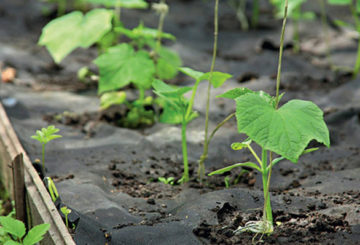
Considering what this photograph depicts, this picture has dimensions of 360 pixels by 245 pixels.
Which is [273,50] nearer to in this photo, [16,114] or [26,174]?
[16,114]

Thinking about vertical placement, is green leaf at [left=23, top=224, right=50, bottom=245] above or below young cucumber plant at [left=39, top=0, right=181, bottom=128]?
below

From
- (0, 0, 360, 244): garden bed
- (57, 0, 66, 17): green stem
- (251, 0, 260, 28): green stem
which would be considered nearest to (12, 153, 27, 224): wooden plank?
(0, 0, 360, 244): garden bed

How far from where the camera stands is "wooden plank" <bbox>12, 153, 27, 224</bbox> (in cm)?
211

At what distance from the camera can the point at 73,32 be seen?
2963 mm

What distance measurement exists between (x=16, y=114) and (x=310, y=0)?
411 centimetres

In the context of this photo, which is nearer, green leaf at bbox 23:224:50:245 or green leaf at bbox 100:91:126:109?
green leaf at bbox 23:224:50:245

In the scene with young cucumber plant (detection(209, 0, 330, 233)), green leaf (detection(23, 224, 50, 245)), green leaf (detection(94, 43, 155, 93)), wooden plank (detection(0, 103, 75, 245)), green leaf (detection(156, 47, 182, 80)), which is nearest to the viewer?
young cucumber plant (detection(209, 0, 330, 233))

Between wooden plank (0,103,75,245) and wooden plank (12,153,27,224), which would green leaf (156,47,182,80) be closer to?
wooden plank (0,103,75,245)

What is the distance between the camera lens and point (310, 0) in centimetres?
606

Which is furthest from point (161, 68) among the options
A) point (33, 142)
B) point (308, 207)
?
point (308, 207)

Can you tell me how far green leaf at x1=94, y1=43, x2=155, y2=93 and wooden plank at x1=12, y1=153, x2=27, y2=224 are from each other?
0.81 meters

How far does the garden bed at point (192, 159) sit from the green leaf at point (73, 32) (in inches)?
18.7

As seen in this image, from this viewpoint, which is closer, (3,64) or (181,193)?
(181,193)

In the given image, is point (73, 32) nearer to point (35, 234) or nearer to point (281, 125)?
point (35, 234)
